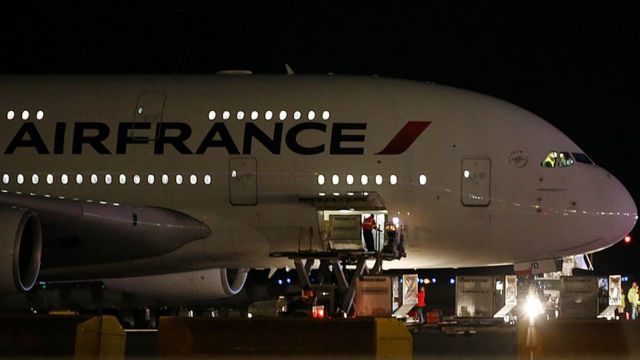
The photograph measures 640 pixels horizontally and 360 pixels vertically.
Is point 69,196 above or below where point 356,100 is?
below

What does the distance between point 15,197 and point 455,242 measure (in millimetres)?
7625

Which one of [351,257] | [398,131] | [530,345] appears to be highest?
[398,131]

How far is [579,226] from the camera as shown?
73.9ft

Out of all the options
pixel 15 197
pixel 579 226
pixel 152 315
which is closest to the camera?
pixel 15 197

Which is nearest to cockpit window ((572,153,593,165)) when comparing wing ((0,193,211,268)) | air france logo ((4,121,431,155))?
air france logo ((4,121,431,155))

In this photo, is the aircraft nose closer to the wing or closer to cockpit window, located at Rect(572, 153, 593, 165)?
cockpit window, located at Rect(572, 153, 593, 165)

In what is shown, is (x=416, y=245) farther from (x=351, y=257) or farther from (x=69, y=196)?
(x=69, y=196)

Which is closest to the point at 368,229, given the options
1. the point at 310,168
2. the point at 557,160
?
the point at 310,168

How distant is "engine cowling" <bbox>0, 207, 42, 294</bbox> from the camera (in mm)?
19844

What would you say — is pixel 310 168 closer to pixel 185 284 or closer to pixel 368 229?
pixel 368 229

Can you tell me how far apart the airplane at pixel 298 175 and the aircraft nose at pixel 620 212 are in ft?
0.08

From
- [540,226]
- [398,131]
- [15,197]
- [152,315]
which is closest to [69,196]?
[15,197]

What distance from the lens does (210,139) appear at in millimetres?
23016

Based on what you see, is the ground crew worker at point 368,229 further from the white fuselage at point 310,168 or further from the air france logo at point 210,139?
the air france logo at point 210,139
